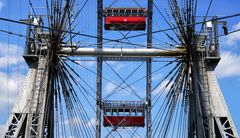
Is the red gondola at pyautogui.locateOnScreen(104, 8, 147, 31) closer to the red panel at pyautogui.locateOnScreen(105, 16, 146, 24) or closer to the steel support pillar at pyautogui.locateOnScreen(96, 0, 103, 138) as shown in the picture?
the red panel at pyautogui.locateOnScreen(105, 16, 146, 24)

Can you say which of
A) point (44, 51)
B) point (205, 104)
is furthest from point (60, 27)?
point (205, 104)

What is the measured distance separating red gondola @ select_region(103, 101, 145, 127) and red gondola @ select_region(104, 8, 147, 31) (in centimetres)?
693

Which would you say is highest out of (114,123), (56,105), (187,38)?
(187,38)

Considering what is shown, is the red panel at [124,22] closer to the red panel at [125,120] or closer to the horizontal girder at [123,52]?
the red panel at [125,120]

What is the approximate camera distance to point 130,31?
160 feet

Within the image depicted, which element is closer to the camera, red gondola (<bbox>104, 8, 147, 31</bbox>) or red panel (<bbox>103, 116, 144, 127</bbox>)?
red gondola (<bbox>104, 8, 147, 31</bbox>)

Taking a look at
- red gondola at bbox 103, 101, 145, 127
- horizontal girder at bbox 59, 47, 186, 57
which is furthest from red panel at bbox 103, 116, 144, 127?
horizontal girder at bbox 59, 47, 186, 57

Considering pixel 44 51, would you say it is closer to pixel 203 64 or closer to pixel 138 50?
pixel 138 50

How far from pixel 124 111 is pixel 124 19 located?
851 cm

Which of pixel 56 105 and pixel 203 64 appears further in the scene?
pixel 56 105

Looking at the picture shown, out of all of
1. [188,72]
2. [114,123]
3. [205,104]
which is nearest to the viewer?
[205,104]

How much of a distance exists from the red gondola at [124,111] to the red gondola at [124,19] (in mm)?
6932

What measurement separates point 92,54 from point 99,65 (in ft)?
62.9

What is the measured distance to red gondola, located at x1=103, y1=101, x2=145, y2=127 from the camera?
48.8 metres
